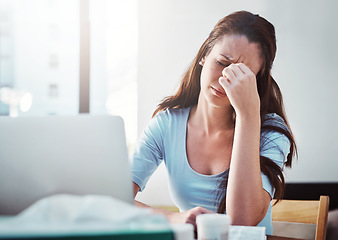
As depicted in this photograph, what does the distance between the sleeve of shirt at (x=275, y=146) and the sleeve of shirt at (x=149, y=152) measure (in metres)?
0.47

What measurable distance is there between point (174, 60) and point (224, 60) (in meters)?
0.70

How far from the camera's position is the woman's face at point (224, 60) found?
1.62 meters

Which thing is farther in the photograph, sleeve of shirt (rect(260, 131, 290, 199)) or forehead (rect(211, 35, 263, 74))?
forehead (rect(211, 35, 263, 74))

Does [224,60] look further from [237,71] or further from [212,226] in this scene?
[212,226]

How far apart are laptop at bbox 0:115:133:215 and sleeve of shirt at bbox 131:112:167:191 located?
75 cm

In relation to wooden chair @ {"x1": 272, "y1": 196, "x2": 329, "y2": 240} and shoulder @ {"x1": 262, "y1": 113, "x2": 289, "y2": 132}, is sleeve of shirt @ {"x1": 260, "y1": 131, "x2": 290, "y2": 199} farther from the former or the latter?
wooden chair @ {"x1": 272, "y1": 196, "x2": 329, "y2": 240}

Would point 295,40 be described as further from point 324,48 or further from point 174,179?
point 174,179

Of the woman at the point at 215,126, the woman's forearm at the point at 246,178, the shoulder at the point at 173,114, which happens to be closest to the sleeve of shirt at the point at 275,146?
the woman at the point at 215,126

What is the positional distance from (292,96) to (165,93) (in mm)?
753

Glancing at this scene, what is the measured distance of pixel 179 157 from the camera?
164 centimetres

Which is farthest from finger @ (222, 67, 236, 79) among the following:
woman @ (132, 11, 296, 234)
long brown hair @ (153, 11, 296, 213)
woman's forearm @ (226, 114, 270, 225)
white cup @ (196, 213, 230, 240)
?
white cup @ (196, 213, 230, 240)

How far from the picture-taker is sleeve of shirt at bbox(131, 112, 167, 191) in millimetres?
1584

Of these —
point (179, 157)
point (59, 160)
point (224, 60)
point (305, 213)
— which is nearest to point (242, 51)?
point (224, 60)

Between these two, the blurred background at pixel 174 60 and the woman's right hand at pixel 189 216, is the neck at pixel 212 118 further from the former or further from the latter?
the woman's right hand at pixel 189 216
